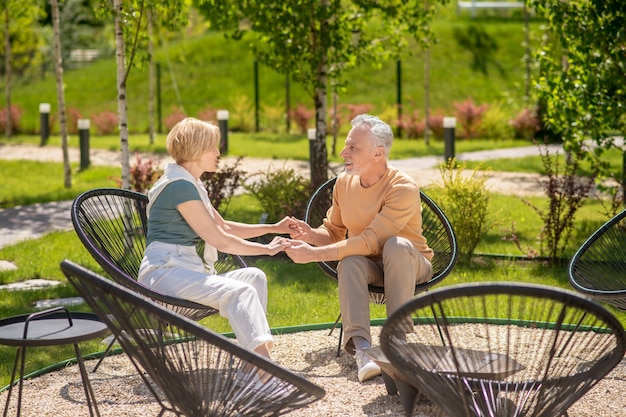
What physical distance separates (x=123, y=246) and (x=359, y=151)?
1323 mm

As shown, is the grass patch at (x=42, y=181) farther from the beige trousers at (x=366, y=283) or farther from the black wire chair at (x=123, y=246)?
the beige trousers at (x=366, y=283)

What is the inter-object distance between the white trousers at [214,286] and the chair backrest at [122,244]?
74 millimetres

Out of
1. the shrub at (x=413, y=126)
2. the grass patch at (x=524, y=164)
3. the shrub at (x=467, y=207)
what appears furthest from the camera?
the shrub at (x=413, y=126)

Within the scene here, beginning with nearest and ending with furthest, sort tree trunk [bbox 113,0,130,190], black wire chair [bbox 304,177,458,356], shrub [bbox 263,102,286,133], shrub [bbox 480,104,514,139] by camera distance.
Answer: black wire chair [bbox 304,177,458,356] → tree trunk [bbox 113,0,130,190] → shrub [bbox 480,104,514,139] → shrub [bbox 263,102,286,133]

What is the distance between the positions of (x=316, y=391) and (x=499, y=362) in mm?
717

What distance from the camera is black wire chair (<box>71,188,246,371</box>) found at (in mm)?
3872

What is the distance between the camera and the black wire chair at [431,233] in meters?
4.66

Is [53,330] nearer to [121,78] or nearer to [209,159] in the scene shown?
[209,159]

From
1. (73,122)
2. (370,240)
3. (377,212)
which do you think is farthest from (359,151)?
(73,122)

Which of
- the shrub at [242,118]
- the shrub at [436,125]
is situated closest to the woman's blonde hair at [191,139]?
the shrub at [436,125]

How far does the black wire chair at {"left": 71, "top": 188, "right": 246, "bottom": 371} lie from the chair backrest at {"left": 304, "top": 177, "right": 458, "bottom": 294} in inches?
22.3

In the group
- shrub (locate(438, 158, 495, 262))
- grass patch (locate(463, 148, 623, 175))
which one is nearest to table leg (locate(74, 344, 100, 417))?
shrub (locate(438, 158, 495, 262))

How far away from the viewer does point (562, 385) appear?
284 centimetres

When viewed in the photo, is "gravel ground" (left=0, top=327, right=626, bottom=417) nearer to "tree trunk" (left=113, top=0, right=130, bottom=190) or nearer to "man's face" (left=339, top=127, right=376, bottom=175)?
"man's face" (left=339, top=127, right=376, bottom=175)
